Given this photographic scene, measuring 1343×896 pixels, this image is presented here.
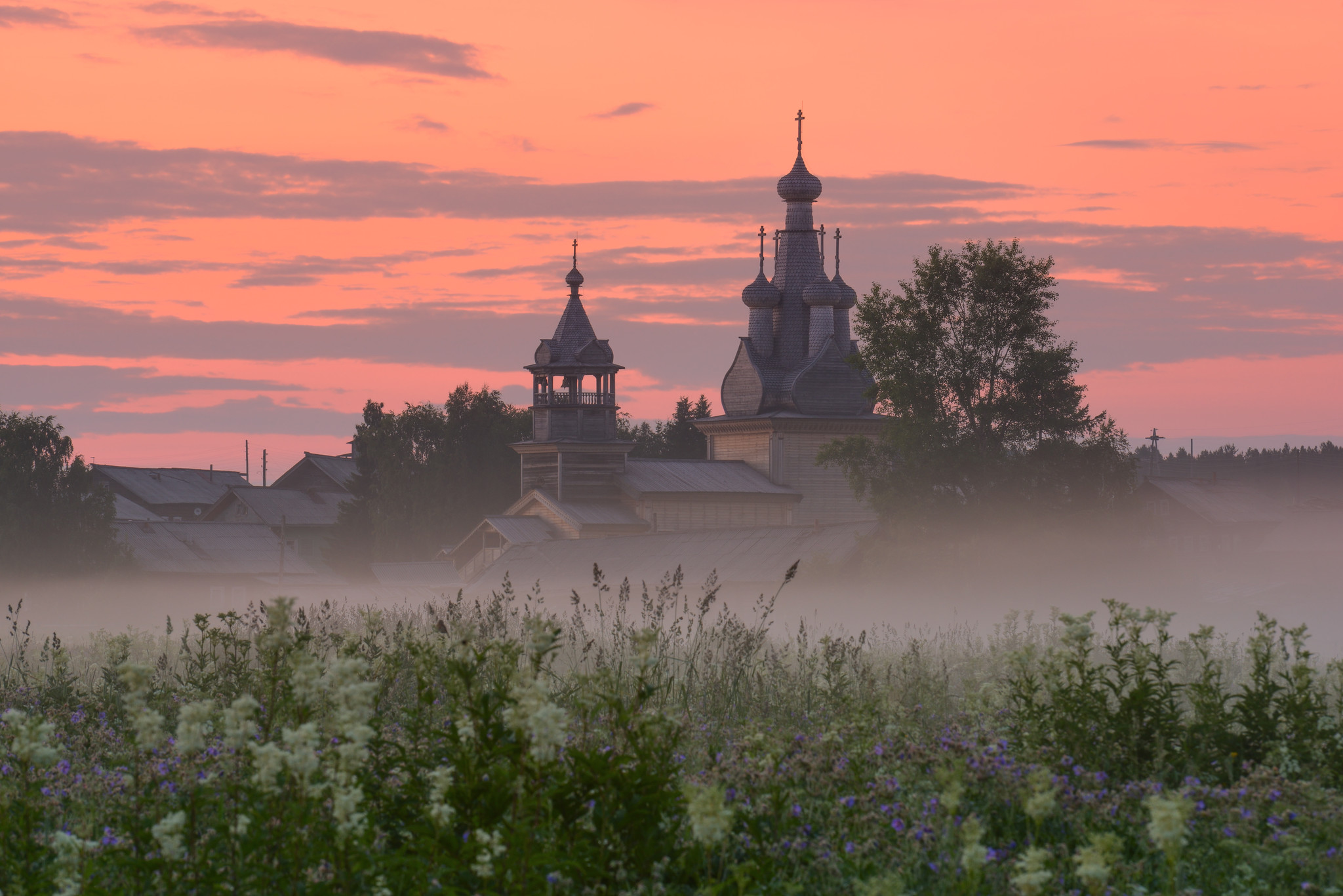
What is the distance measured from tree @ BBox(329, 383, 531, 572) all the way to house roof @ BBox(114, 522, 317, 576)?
16.2ft

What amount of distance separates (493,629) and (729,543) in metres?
34.6

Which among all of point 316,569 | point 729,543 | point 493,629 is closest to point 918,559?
point 729,543

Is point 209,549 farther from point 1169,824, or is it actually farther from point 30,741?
point 1169,824

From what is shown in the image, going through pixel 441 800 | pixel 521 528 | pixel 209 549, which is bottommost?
pixel 209 549

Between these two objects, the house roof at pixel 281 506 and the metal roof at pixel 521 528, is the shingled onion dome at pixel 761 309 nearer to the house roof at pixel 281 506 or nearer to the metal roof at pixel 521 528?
the metal roof at pixel 521 528

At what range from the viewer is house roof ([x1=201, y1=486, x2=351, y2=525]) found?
8106 cm

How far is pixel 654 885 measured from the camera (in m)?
4.88

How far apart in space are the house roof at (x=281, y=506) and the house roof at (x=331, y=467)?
1.19 meters

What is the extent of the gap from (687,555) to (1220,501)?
38.5 m

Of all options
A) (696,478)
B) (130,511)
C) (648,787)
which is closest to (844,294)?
(696,478)

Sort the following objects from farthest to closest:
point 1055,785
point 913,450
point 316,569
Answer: point 316,569 < point 913,450 < point 1055,785

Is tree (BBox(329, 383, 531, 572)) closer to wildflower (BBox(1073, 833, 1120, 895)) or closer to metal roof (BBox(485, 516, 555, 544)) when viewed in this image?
metal roof (BBox(485, 516, 555, 544))

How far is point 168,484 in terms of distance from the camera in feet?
298

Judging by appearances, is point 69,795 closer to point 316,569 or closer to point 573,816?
point 573,816
